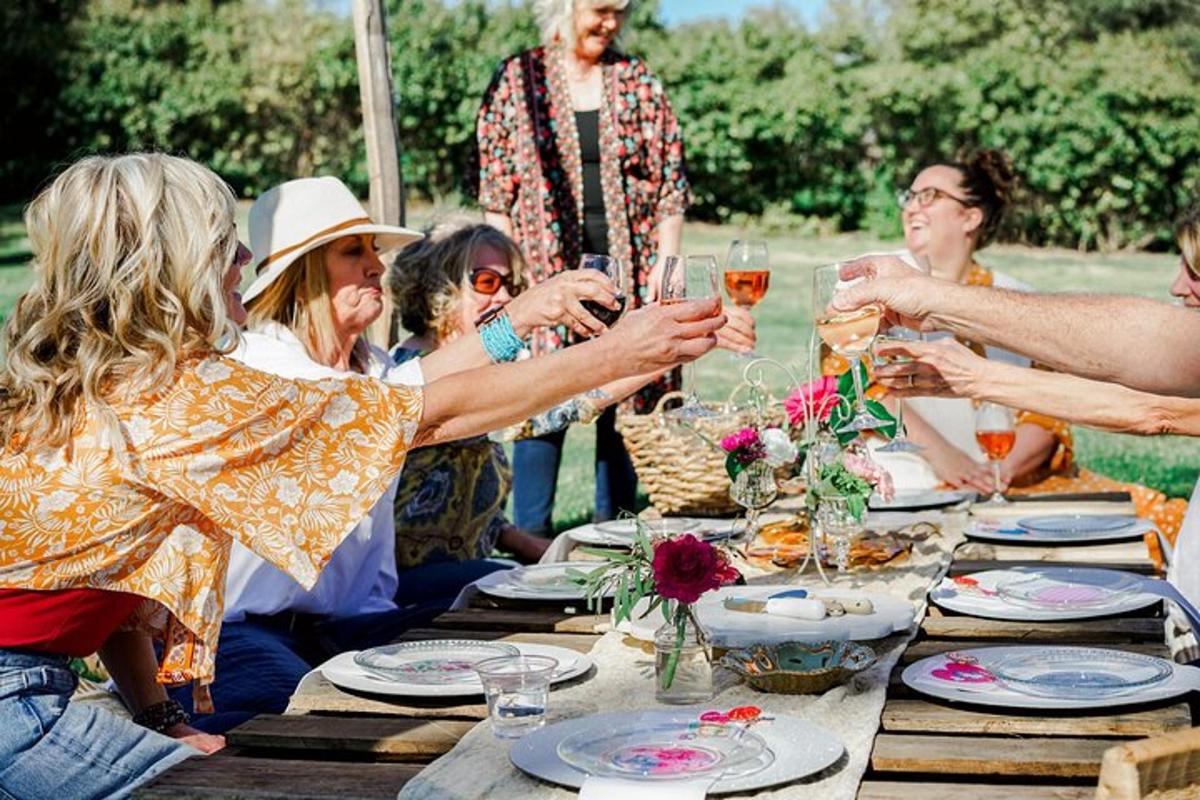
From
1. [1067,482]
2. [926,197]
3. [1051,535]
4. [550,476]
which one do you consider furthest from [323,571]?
[926,197]

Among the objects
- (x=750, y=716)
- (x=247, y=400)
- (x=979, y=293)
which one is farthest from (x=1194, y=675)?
(x=247, y=400)

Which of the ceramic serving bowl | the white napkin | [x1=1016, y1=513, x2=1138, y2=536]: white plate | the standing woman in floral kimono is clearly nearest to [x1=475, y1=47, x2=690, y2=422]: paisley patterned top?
the standing woman in floral kimono

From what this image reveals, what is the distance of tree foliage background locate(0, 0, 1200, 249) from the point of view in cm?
1819

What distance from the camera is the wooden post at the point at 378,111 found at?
589cm

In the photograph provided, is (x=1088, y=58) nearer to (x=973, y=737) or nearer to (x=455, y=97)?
(x=455, y=97)

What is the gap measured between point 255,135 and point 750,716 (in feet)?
58.7

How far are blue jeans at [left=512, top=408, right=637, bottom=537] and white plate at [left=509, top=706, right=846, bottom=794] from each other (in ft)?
11.3

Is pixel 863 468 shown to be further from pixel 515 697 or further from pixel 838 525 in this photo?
pixel 515 697

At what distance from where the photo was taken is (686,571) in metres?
2.18

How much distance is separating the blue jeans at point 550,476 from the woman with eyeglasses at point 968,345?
1.13 m

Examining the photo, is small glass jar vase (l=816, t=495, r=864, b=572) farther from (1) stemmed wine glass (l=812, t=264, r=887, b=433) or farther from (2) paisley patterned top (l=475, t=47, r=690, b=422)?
(2) paisley patterned top (l=475, t=47, r=690, b=422)

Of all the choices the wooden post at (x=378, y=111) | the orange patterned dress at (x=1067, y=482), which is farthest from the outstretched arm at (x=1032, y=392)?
the wooden post at (x=378, y=111)

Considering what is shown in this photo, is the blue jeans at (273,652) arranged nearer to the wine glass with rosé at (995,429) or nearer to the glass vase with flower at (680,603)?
the glass vase with flower at (680,603)

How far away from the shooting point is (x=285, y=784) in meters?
1.90
